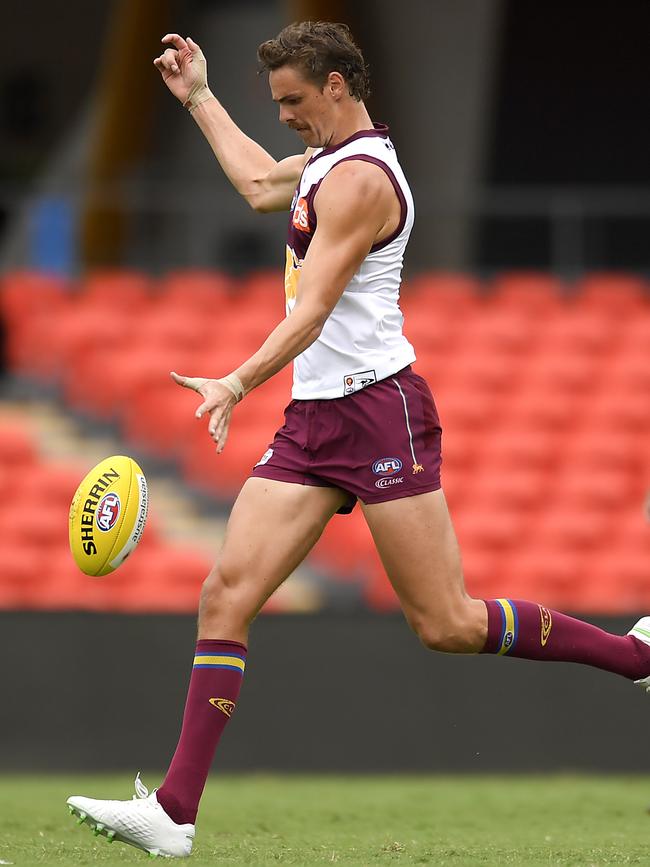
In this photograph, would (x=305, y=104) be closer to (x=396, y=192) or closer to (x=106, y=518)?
(x=396, y=192)

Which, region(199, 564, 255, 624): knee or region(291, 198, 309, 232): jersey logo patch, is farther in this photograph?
region(291, 198, 309, 232): jersey logo patch

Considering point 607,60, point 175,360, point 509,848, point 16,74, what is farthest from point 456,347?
point 509,848

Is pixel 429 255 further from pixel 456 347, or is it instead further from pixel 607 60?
pixel 607 60

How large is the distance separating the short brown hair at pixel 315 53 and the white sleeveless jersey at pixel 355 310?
19 cm

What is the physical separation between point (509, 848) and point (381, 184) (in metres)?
1.99

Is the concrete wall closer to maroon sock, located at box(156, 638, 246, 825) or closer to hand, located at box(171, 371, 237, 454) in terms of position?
maroon sock, located at box(156, 638, 246, 825)

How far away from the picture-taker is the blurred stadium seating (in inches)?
366

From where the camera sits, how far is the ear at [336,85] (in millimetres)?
4570

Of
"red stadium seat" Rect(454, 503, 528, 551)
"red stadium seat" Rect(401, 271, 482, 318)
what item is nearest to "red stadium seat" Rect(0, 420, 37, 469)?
"red stadium seat" Rect(454, 503, 528, 551)

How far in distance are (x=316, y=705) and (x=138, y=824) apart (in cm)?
324

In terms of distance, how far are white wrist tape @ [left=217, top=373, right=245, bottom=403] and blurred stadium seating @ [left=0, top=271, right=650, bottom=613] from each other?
4321mm

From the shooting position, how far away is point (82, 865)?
169 inches

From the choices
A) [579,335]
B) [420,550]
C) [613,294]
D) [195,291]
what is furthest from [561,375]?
[420,550]

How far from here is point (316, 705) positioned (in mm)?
7520
